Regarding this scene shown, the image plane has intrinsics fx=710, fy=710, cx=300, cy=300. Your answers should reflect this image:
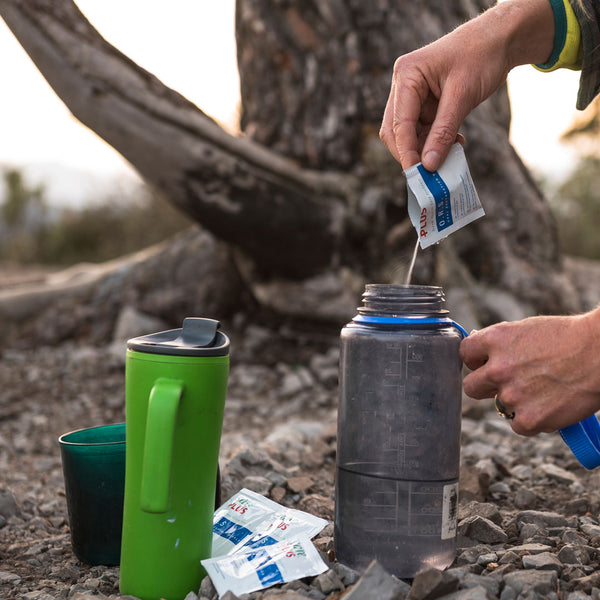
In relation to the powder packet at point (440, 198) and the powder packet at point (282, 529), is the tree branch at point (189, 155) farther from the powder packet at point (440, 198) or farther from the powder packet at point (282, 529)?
the powder packet at point (282, 529)

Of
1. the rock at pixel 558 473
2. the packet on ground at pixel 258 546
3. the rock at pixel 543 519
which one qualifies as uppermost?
the packet on ground at pixel 258 546

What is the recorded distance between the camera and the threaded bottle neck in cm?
164

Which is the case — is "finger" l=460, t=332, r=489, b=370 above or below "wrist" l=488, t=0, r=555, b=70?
below

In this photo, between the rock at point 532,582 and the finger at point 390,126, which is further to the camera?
the finger at point 390,126

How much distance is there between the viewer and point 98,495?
187 centimetres

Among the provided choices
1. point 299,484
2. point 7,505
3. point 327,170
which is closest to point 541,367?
point 299,484

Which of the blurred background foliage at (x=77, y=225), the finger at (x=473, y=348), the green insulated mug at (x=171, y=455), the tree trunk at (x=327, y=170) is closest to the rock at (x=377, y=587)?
the green insulated mug at (x=171, y=455)

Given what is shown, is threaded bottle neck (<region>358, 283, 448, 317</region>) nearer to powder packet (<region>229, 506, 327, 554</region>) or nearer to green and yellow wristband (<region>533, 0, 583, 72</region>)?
powder packet (<region>229, 506, 327, 554</region>)

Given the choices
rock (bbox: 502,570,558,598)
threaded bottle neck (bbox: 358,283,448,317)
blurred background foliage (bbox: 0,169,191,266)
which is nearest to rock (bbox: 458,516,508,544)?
rock (bbox: 502,570,558,598)

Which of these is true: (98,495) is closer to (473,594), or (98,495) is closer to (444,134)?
(473,594)

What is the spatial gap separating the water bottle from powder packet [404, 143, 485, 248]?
0.21m

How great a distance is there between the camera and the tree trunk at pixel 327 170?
393 centimetres

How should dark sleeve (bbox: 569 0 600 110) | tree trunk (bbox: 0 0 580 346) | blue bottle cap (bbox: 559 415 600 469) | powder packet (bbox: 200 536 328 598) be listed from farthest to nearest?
tree trunk (bbox: 0 0 580 346), dark sleeve (bbox: 569 0 600 110), blue bottle cap (bbox: 559 415 600 469), powder packet (bbox: 200 536 328 598)

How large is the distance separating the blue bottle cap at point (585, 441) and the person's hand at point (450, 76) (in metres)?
0.73
